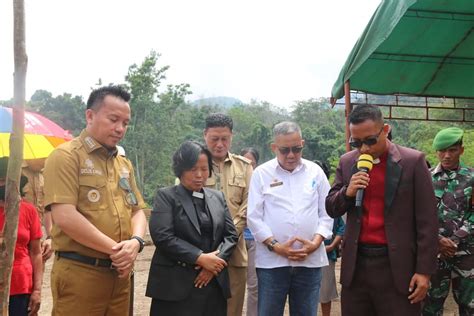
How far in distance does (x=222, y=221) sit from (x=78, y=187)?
1029mm

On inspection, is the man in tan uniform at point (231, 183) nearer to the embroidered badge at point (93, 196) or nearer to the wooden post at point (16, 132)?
the embroidered badge at point (93, 196)

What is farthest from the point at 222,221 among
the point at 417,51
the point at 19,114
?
the point at 417,51

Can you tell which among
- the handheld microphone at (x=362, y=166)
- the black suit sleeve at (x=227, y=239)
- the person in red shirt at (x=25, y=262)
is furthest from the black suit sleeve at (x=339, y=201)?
the person in red shirt at (x=25, y=262)

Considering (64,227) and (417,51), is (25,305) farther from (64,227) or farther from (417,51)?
(417,51)

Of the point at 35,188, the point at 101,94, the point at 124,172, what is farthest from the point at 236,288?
the point at 35,188

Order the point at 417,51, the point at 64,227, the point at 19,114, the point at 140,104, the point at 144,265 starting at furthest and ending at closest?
the point at 140,104 < the point at 144,265 < the point at 417,51 < the point at 64,227 < the point at 19,114

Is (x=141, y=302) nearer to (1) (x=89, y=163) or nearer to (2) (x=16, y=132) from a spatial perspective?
(1) (x=89, y=163)

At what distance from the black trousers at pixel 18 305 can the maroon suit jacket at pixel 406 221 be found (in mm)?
2148

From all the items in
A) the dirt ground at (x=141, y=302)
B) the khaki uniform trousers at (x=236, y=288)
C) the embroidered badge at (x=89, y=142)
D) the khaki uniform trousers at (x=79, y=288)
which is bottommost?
the dirt ground at (x=141, y=302)

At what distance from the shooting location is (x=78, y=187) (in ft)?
9.45

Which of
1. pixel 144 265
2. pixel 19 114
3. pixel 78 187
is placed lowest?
pixel 144 265

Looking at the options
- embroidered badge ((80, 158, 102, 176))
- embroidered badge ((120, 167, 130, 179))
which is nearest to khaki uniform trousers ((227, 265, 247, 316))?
embroidered badge ((120, 167, 130, 179))

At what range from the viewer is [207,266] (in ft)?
10.5

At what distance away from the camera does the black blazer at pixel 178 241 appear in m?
3.19
